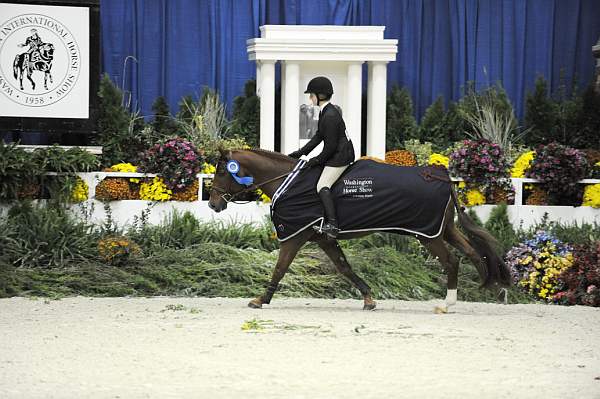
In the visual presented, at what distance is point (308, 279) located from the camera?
10.9m

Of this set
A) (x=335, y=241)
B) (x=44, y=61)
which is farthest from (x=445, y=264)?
(x=44, y=61)

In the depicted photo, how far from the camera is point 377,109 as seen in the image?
13562 millimetres

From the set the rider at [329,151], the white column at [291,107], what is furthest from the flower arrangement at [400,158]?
the rider at [329,151]

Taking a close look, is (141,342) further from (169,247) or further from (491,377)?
(169,247)

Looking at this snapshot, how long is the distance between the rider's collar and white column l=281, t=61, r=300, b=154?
3.38 meters

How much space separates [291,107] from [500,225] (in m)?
2.95

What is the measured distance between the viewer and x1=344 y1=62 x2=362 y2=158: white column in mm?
13328

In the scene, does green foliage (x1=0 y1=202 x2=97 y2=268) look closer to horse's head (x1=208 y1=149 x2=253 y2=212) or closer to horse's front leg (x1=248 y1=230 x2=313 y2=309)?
horse's head (x1=208 y1=149 x2=253 y2=212)

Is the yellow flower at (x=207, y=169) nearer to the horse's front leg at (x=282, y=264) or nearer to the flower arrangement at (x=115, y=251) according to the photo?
the flower arrangement at (x=115, y=251)

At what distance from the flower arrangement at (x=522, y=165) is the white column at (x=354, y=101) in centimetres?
188

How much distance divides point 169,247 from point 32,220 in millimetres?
1436

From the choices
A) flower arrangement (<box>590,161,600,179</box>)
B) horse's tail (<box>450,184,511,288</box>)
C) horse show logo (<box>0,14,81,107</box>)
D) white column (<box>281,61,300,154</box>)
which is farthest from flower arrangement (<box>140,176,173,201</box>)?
flower arrangement (<box>590,161,600,179</box>)

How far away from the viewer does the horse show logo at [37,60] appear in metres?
12.5

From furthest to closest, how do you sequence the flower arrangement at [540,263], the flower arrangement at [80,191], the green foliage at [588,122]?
1. the green foliage at [588,122]
2. the flower arrangement at [80,191]
3. the flower arrangement at [540,263]
